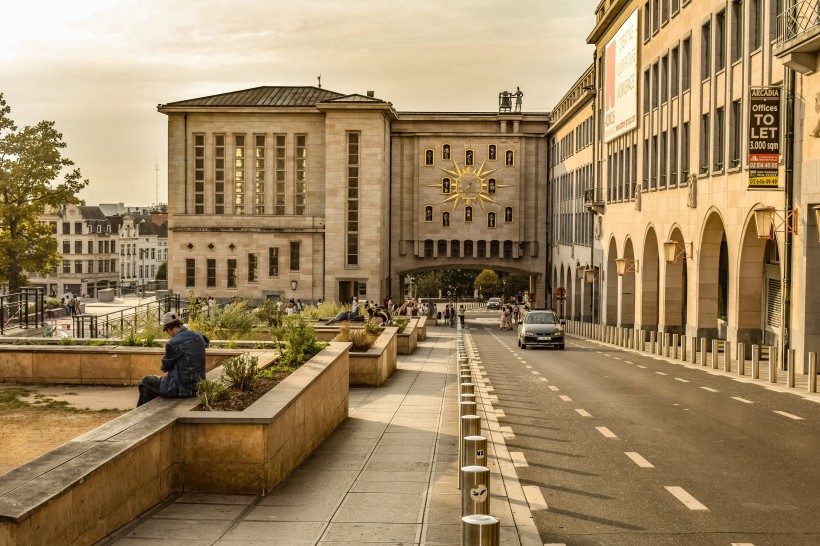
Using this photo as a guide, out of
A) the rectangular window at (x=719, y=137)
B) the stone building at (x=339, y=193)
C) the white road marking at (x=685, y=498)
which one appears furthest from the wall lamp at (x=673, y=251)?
the stone building at (x=339, y=193)

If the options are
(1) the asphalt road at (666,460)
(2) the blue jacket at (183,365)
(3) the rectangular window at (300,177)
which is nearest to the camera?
(1) the asphalt road at (666,460)

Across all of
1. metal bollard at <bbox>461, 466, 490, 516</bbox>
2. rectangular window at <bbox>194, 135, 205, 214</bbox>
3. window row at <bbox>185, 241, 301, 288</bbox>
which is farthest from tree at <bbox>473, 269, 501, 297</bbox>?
metal bollard at <bbox>461, 466, 490, 516</bbox>

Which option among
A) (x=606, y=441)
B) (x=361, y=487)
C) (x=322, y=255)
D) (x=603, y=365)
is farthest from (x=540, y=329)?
(x=322, y=255)

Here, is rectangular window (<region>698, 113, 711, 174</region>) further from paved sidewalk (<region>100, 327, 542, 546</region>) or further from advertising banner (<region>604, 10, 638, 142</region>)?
paved sidewalk (<region>100, 327, 542, 546</region>)

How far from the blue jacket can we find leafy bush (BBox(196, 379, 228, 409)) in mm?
244

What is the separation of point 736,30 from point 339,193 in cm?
5181

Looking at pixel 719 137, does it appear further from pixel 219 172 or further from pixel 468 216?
pixel 219 172

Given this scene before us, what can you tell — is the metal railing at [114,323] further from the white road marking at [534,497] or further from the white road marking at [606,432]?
the white road marking at [534,497]

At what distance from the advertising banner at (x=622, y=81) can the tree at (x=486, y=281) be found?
234 ft

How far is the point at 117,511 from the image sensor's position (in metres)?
8.73

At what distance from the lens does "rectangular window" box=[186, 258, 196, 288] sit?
88500 mm

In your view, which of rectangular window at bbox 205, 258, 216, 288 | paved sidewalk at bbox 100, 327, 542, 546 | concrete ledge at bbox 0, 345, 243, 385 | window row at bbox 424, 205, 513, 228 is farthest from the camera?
window row at bbox 424, 205, 513, 228

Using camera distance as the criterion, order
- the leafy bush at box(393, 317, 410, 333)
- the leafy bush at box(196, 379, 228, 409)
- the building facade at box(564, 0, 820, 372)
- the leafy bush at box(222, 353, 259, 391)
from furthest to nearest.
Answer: the leafy bush at box(393, 317, 410, 333), the building facade at box(564, 0, 820, 372), the leafy bush at box(222, 353, 259, 391), the leafy bush at box(196, 379, 228, 409)

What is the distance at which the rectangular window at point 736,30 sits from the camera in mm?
35750
